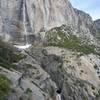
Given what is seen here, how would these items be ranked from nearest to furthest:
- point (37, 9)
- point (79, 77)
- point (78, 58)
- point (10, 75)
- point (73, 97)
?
point (10, 75), point (73, 97), point (79, 77), point (78, 58), point (37, 9)

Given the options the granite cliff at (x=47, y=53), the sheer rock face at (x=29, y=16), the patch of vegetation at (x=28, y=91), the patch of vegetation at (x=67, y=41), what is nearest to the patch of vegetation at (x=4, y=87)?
the patch of vegetation at (x=28, y=91)

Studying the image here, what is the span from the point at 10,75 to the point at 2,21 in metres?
50.2

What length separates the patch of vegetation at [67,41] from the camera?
5079 inches

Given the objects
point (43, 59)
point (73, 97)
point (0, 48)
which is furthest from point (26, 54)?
point (73, 97)

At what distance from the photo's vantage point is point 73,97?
10281 centimetres

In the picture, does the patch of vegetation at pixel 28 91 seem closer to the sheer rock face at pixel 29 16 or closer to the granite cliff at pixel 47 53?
the granite cliff at pixel 47 53

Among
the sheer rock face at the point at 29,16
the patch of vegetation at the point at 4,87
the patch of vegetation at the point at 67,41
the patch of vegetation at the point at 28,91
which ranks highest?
the sheer rock face at the point at 29,16

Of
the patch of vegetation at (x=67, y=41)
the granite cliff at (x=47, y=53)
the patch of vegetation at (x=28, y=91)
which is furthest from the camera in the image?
the patch of vegetation at (x=67, y=41)

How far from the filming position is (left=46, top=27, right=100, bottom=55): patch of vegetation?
129000mm

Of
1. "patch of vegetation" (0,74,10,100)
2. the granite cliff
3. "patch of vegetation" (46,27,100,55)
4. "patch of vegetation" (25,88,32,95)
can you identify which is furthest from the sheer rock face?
"patch of vegetation" (0,74,10,100)

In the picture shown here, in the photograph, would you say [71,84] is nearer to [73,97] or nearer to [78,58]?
[73,97]

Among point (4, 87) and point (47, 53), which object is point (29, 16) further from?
point (4, 87)

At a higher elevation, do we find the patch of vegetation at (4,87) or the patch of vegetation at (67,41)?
the patch of vegetation at (67,41)

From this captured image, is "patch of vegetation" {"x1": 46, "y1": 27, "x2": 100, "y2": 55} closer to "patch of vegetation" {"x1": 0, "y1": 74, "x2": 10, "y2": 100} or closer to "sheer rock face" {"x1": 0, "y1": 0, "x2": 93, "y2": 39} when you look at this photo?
"sheer rock face" {"x1": 0, "y1": 0, "x2": 93, "y2": 39}
